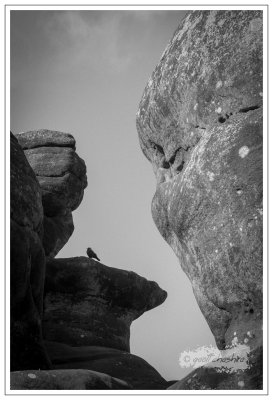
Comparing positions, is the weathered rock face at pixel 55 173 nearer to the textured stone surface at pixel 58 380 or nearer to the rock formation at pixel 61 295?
the rock formation at pixel 61 295

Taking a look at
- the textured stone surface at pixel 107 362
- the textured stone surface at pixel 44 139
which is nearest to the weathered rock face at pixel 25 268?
the textured stone surface at pixel 107 362

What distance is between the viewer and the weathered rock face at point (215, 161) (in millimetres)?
7742

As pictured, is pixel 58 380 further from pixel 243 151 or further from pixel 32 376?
pixel 243 151

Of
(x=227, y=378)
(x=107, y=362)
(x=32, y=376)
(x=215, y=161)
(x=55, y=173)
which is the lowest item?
(x=227, y=378)

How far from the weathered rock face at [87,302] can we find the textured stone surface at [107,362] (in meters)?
0.59

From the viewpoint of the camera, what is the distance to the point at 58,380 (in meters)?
7.01

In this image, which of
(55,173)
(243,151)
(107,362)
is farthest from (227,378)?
(55,173)

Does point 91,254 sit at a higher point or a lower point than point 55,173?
→ lower

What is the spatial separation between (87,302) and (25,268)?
3809 mm

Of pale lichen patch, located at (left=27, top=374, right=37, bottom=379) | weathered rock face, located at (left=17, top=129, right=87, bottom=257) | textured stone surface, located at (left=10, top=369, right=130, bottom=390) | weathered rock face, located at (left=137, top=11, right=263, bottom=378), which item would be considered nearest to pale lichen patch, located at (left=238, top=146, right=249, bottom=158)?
weathered rock face, located at (left=137, top=11, right=263, bottom=378)

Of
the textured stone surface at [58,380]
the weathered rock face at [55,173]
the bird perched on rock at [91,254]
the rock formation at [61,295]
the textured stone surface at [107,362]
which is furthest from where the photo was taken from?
the weathered rock face at [55,173]

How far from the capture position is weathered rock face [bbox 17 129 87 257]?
14578 mm

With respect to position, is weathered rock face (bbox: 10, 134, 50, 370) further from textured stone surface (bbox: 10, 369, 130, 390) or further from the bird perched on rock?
the bird perched on rock
